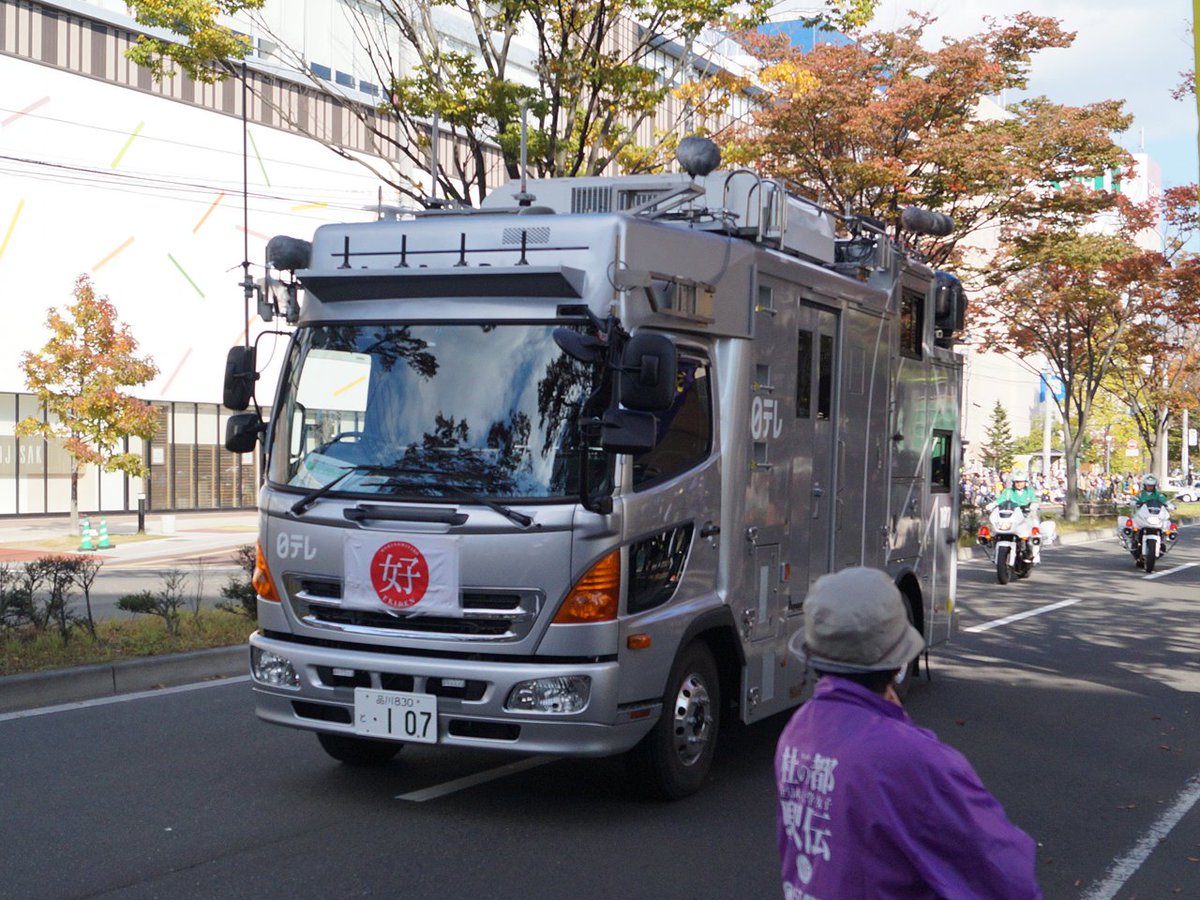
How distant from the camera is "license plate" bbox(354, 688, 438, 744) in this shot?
20.4 ft

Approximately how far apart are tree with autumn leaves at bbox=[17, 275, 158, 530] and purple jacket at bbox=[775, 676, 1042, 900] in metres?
31.1

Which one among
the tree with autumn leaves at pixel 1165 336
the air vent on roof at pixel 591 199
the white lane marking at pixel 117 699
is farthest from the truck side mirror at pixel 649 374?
the tree with autumn leaves at pixel 1165 336

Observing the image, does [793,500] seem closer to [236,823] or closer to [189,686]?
[236,823]

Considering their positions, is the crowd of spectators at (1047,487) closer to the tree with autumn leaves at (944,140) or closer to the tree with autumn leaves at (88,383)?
the tree with autumn leaves at (944,140)

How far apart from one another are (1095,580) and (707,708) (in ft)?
54.7

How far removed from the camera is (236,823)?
645cm

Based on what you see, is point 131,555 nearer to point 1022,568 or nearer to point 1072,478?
point 1022,568

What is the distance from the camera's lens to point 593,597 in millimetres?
6160

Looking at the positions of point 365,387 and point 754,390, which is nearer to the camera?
point 365,387

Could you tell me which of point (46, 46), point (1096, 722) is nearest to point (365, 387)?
point (1096, 722)

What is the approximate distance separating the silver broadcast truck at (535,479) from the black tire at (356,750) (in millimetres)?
17

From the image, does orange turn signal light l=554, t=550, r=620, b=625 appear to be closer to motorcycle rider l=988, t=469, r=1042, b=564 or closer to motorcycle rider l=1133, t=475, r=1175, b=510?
motorcycle rider l=988, t=469, r=1042, b=564

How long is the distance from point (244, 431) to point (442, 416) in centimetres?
145

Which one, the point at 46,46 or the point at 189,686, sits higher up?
the point at 46,46
